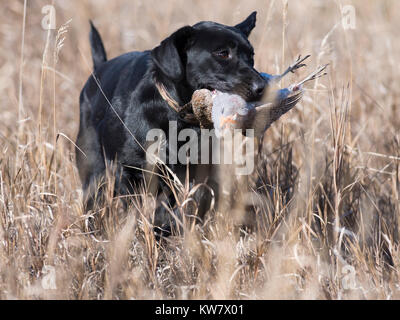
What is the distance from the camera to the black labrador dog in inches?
118

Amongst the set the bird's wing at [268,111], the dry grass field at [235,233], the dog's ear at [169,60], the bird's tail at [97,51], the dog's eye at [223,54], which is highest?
the bird's tail at [97,51]

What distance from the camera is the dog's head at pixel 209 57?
2982mm

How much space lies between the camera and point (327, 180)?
11.0 ft

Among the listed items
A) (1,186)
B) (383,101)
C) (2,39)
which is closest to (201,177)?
(1,186)

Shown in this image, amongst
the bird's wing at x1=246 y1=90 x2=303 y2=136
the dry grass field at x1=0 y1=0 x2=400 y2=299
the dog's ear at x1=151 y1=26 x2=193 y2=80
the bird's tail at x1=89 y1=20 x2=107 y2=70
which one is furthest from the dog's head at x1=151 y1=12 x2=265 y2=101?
the bird's tail at x1=89 y1=20 x2=107 y2=70

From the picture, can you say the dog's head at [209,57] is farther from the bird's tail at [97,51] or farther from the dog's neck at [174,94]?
the bird's tail at [97,51]

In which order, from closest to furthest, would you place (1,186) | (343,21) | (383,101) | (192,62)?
(343,21)
(1,186)
(192,62)
(383,101)

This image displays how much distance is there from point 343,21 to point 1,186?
6.25 ft

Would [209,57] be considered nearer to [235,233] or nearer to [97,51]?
[235,233]

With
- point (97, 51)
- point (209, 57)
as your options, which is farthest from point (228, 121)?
point (97, 51)

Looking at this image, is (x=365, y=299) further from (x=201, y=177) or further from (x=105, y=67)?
(x=105, y=67)

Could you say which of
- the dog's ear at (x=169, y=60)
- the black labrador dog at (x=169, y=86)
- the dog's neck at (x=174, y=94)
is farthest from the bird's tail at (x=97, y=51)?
the dog's ear at (x=169, y=60)

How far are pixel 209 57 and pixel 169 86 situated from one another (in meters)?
0.28

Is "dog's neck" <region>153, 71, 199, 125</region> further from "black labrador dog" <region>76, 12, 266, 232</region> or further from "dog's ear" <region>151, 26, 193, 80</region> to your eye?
"dog's ear" <region>151, 26, 193, 80</region>
